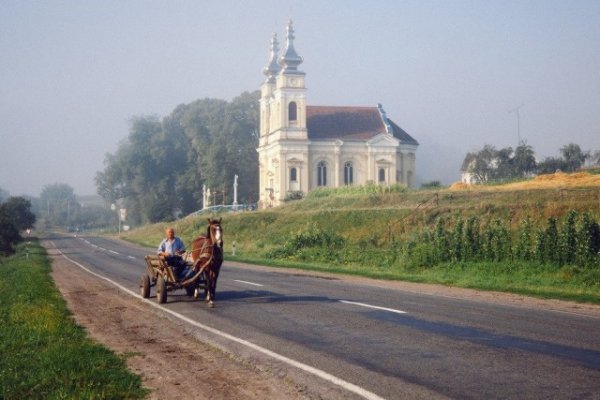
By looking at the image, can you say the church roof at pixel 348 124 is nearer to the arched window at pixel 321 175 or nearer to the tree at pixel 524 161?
the arched window at pixel 321 175

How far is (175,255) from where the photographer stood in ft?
55.2

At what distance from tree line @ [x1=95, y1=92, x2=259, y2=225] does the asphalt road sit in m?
77.1

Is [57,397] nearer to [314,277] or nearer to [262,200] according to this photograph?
[314,277]

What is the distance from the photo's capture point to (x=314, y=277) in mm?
25547

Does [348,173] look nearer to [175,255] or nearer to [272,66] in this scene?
[272,66]

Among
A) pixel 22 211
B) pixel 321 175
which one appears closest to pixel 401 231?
pixel 321 175

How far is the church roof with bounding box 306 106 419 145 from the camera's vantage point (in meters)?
80.1

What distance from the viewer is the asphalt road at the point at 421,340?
7.82 metres

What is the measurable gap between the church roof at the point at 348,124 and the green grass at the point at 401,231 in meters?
16.9

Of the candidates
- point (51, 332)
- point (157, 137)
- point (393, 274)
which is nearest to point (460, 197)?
point (393, 274)

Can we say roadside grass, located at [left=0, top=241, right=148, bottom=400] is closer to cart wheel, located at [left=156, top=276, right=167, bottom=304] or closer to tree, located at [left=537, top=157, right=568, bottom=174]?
cart wheel, located at [left=156, top=276, right=167, bottom=304]

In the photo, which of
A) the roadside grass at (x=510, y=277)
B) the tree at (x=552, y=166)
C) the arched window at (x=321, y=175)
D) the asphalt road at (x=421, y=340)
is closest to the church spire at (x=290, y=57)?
the arched window at (x=321, y=175)

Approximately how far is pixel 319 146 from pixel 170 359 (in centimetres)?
6933

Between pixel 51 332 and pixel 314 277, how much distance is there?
1466 cm
